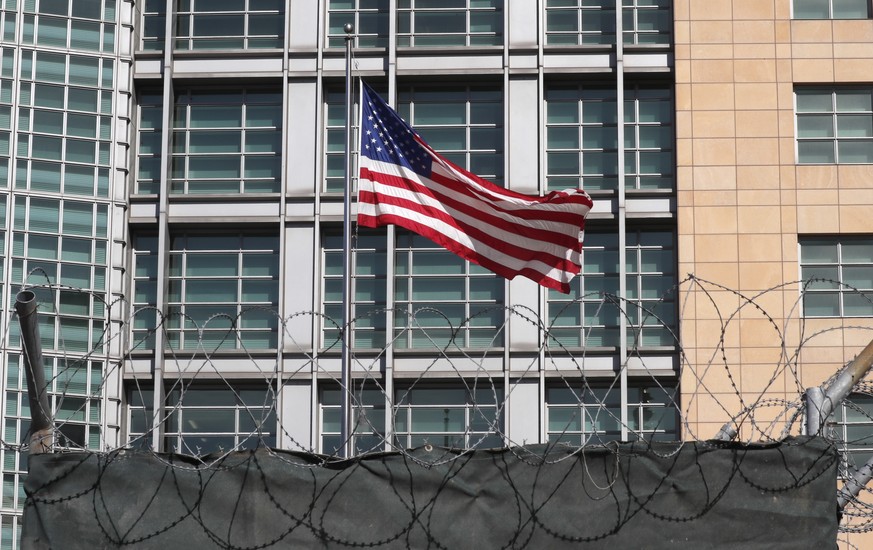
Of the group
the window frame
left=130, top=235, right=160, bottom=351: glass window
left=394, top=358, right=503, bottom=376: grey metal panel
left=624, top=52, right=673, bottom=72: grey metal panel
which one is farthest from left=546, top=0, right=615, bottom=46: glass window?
left=130, top=235, right=160, bottom=351: glass window

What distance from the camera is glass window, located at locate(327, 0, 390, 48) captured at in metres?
29.9

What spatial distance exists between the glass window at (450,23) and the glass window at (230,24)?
2695 millimetres

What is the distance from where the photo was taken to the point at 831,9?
96.6 ft

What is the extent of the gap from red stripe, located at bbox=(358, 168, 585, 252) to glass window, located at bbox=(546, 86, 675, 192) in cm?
1160

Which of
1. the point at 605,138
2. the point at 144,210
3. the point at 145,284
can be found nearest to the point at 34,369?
the point at 145,284

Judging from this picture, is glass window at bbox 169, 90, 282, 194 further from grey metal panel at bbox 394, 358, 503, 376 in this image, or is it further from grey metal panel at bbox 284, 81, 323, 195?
grey metal panel at bbox 394, 358, 503, 376

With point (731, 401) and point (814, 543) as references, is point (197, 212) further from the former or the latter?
point (814, 543)

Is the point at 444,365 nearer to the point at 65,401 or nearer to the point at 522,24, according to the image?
the point at 522,24

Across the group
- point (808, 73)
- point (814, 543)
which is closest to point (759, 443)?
point (814, 543)

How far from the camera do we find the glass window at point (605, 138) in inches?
1152

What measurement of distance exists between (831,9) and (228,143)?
42.4ft

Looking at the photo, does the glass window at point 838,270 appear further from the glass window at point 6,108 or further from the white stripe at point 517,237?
the glass window at point 6,108

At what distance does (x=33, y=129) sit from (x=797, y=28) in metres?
15.7

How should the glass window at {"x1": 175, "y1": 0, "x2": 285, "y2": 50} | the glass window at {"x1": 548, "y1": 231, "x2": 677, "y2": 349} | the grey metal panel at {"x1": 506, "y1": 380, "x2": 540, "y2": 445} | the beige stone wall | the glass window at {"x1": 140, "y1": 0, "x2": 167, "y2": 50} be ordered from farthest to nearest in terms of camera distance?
1. the glass window at {"x1": 140, "y1": 0, "x2": 167, "y2": 50}
2. the glass window at {"x1": 175, "y1": 0, "x2": 285, "y2": 50}
3. the glass window at {"x1": 548, "y1": 231, "x2": 677, "y2": 349}
4. the grey metal panel at {"x1": 506, "y1": 380, "x2": 540, "y2": 445}
5. the beige stone wall
